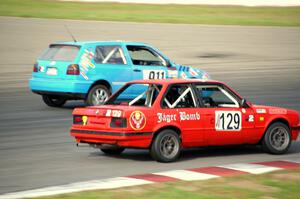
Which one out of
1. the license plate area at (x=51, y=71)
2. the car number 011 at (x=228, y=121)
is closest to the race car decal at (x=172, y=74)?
the license plate area at (x=51, y=71)

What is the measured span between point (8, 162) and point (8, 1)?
3609 centimetres

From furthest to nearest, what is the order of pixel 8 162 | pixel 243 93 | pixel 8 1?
pixel 8 1
pixel 243 93
pixel 8 162

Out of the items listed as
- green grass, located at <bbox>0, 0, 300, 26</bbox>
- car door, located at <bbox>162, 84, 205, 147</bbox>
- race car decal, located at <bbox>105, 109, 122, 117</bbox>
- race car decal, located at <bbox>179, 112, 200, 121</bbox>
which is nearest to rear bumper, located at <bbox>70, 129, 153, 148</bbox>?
race car decal, located at <bbox>105, 109, 122, 117</bbox>

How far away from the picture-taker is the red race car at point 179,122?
12328 millimetres

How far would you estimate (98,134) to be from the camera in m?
12.5

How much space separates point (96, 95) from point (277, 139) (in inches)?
260

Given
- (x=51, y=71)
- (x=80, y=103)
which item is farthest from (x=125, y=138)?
(x=80, y=103)

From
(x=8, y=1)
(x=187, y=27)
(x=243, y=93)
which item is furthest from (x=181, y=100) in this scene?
(x=8, y=1)

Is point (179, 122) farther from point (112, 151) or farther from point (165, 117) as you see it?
point (112, 151)

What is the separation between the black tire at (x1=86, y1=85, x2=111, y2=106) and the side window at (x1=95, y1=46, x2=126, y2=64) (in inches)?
22.7

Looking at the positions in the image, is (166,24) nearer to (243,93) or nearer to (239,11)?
(239,11)

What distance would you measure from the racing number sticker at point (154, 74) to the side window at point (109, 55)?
0.56 metres

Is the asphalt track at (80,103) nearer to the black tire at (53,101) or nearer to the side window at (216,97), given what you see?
the black tire at (53,101)

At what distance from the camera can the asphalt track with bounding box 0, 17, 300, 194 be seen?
482 inches
